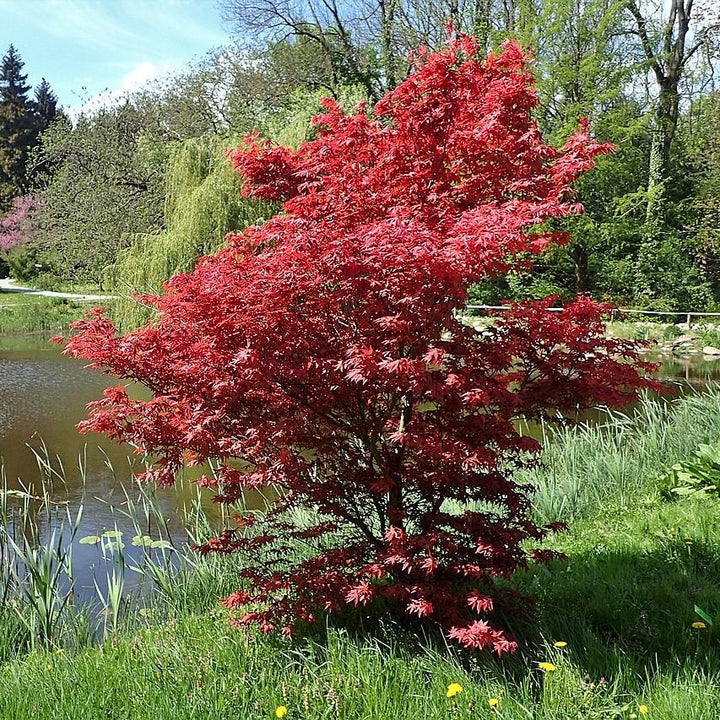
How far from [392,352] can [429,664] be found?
138 centimetres

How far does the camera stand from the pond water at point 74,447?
7254 mm

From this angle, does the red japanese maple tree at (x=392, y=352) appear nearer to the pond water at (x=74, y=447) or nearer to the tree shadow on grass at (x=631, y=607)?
the tree shadow on grass at (x=631, y=607)

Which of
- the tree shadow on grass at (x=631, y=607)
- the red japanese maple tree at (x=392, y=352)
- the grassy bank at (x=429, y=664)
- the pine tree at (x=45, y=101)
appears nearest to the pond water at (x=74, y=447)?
the grassy bank at (x=429, y=664)

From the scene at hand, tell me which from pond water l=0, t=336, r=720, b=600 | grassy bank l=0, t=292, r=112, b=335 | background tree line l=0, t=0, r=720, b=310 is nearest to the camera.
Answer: pond water l=0, t=336, r=720, b=600

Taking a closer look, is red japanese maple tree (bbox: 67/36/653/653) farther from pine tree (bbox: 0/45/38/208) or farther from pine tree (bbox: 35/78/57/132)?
pine tree (bbox: 35/78/57/132)

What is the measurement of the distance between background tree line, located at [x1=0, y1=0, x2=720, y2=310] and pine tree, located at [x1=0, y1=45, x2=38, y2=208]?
20.8 meters

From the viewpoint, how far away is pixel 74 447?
10.0m

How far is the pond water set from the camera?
7254 millimetres

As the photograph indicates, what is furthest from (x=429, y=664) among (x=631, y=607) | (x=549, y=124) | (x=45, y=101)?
(x=45, y=101)

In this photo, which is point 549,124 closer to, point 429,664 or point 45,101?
point 429,664

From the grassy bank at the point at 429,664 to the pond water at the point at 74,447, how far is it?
2.39 meters

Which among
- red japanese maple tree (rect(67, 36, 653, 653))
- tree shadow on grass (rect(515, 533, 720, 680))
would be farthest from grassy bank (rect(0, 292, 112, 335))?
tree shadow on grass (rect(515, 533, 720, 680))

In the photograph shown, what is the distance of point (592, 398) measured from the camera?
3.38m

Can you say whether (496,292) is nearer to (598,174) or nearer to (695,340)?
(598,174)
